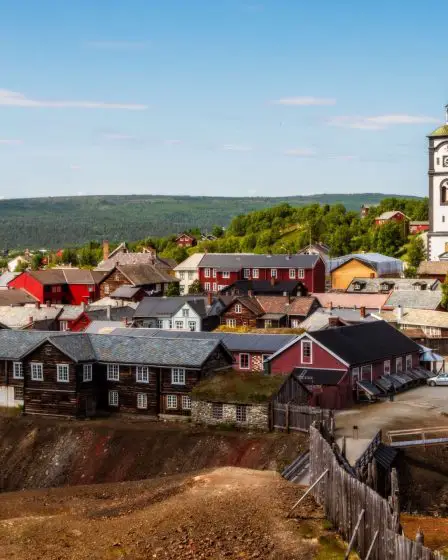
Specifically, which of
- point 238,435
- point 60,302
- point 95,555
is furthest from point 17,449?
point 60,302

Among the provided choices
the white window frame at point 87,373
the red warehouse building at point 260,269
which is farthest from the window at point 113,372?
the red warehouse building at point 260,269

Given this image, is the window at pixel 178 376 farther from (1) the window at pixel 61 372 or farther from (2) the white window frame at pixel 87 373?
(1) the window at pixel 61 372

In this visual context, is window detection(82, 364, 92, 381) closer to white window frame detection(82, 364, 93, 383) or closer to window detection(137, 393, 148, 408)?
white window frame detection(82, 364, 93, 383)

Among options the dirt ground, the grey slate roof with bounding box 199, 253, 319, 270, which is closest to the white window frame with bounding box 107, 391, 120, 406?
the dirt ground

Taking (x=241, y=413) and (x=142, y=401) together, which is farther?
(x=142, y=401)

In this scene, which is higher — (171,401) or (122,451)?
(171,401)

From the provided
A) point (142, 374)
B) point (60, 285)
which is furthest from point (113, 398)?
point (60, 285)

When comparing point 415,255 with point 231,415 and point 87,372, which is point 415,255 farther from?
point 231,415
